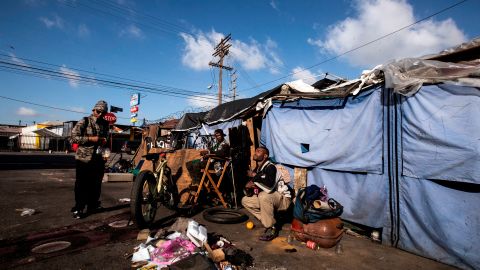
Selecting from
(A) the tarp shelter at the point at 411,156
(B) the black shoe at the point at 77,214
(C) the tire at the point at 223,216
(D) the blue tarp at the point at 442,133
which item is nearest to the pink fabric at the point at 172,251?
(C) the tire at the point at 223,216

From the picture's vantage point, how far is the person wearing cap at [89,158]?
5.45 metres

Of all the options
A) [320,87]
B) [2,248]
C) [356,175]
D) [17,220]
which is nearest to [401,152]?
[356,175]

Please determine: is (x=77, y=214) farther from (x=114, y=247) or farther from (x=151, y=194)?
(x=114, y=247)

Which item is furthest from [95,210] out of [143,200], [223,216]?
[223,216]

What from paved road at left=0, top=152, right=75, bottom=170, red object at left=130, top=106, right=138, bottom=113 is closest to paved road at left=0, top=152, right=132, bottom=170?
paved road at left=0, top=152, right=75, bottom=170

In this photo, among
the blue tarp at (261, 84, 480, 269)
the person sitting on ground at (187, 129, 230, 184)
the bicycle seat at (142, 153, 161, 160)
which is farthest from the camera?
the person sitting on ground at (187, 129, 230, 184)

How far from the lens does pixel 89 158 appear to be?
549cm

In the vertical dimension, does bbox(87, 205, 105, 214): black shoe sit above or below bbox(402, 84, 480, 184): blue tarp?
below

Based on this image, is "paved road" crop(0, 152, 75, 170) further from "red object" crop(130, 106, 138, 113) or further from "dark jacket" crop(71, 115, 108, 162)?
"dark jacket" crop(71, 115, 108, 162)

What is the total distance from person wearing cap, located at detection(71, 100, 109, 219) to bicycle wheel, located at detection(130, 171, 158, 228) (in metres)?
1.26

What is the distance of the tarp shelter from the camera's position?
3.63m

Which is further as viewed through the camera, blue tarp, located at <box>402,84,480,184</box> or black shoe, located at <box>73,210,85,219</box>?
black shoe, located at <box>73,210,85,219</box>

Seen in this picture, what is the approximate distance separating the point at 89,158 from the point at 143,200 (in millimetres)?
1536

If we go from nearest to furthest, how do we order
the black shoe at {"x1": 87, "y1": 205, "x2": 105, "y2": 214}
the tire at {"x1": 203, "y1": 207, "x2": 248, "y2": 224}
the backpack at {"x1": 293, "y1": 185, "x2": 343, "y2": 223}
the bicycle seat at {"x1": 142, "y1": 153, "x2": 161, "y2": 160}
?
the backpack at {"x1": 293, "y1": 185, "x2": 343, "y2": 223} → the tire at {"x1": 203, "y1": 207, "x2": 248, "y2": 224} → the black shoe at {"x1": 87, "y1": 205, "x2": 105, "y2": 214} → the bicycle seat at {"x1": 142, "y1": 153, "x2": 161, "y2": 160}
